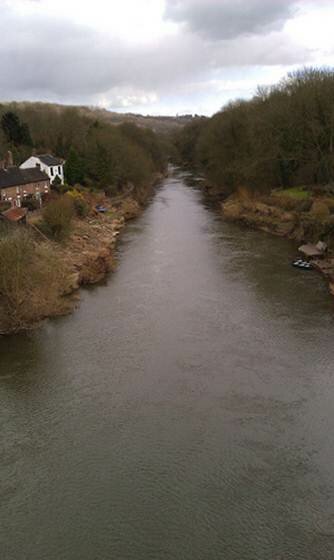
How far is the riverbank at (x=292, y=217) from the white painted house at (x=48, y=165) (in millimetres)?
18233

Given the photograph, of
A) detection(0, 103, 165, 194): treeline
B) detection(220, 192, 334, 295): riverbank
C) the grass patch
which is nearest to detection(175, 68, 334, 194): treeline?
the grass patch

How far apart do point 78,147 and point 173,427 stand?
51.9m

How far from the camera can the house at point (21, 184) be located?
4501cm

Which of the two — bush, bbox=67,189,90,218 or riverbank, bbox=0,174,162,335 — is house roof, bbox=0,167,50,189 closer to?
bush, bbox=67,189,90,218

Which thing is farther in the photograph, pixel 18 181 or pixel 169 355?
pixel 18 181

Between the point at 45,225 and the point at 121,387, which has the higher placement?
the point at 45,225

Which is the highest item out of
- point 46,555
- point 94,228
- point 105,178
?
point 105,178

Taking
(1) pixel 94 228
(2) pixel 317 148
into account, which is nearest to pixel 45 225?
(1) pixel 94 228

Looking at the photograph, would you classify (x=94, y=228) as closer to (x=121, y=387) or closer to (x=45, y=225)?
(x=45, y=225)

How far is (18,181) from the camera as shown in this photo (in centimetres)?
4628

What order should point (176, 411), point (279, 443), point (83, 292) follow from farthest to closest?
point (83, 292) < point (176, 411) < point (279, 443)

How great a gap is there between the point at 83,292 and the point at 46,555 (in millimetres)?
19334

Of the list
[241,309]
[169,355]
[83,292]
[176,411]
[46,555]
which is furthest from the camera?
[83,292]

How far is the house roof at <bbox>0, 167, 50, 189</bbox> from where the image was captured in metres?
45.2
